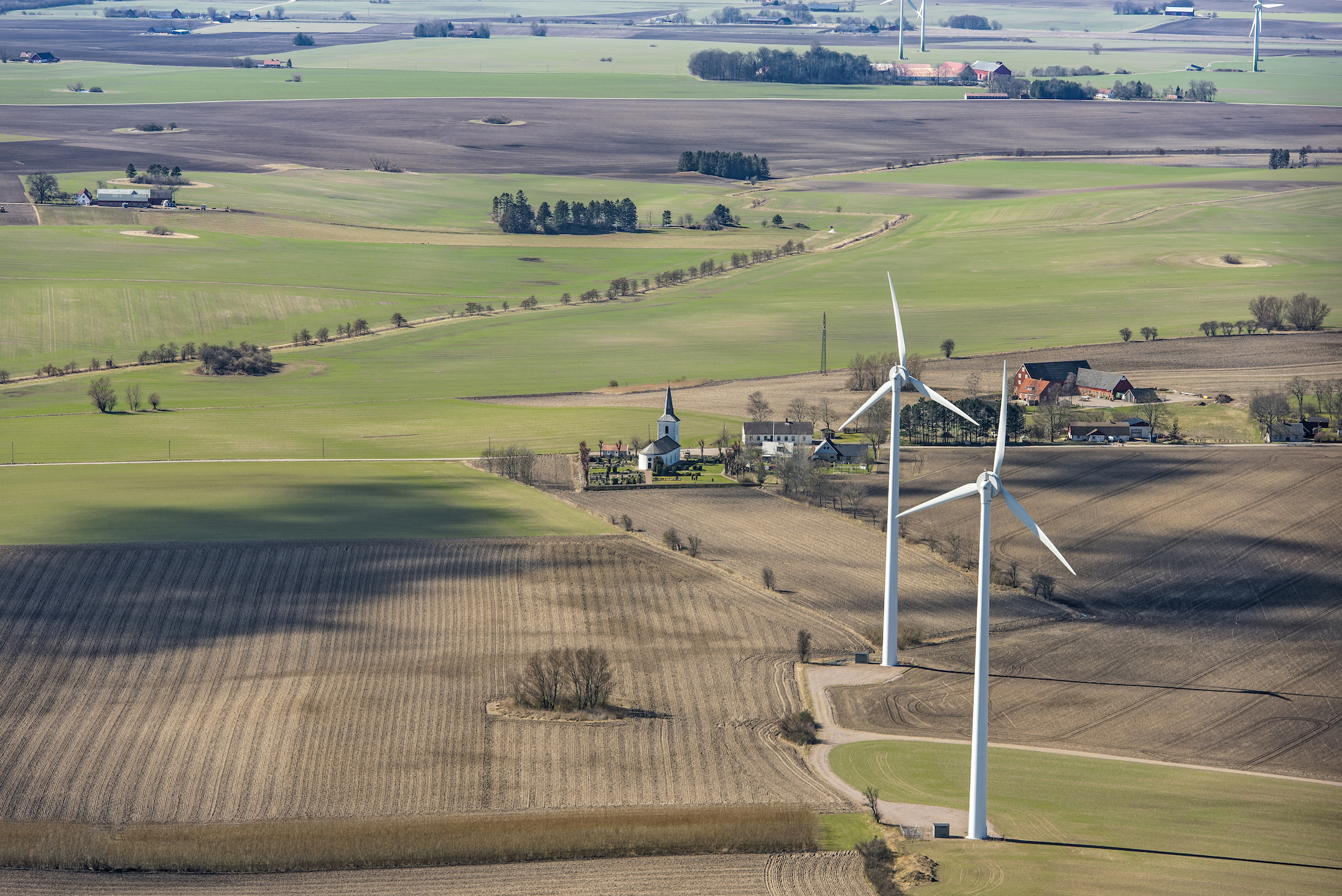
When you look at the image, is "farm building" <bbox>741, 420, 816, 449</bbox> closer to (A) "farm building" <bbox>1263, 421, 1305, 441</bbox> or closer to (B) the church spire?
(B) the church spire

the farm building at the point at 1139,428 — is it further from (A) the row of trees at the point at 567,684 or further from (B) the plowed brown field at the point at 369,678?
(A) the row of trees at the point at 567,684

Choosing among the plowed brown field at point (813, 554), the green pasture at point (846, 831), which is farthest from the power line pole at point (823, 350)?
the green pasture at point (846, 831)

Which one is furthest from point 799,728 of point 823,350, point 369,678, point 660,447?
point 823,350

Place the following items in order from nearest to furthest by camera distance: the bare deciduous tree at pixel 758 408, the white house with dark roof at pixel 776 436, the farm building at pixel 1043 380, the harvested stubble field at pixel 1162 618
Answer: the harvested stubble field at pixel 1162 618 < the white house with dark roof at pixel 776 436 < the bare deciduous tree at pixel 758 408 < the farm building at pixel 1043 380

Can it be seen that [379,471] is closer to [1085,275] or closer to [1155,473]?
[1155,473]

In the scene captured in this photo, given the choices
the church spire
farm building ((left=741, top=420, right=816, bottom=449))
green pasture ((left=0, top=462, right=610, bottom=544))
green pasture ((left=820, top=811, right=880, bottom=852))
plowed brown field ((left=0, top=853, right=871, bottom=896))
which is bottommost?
plowed brown field ((left=0, top=853, right=871, bottom=896))

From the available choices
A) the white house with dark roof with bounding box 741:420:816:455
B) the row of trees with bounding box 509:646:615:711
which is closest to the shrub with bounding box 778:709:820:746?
the row of trees with bounding box 509:646:615:711

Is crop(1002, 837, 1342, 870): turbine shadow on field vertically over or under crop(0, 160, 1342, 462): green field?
under
